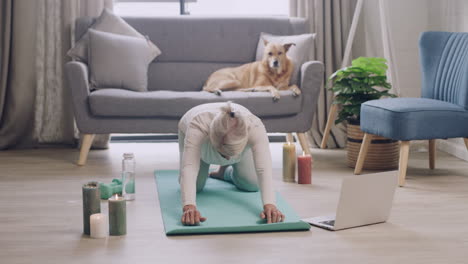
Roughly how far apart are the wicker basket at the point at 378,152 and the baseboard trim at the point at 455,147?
528mm

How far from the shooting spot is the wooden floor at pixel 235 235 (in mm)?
2363

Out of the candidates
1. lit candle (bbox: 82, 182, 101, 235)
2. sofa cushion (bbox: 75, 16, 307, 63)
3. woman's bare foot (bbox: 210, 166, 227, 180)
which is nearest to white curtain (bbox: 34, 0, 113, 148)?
sofa cushion (bbox: 75, 16, 307, 63)

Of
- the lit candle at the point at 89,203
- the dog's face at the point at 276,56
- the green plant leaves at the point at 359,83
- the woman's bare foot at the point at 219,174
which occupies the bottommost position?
the woman's bare foot at the point at 219,174

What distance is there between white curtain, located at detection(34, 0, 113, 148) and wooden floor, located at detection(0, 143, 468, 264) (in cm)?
86

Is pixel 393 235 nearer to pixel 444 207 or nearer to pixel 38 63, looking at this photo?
pixel 444 207

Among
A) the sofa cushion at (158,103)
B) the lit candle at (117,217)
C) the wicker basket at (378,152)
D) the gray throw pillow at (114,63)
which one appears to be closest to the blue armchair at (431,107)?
the wicker basket at (378,152)

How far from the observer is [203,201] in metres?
3.10

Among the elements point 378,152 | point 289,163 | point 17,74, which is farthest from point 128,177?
point 17,74

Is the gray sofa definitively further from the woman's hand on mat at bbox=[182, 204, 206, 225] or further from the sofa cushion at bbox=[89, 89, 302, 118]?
the woman's hand on mat at bbox=[182, 204, 206, 225]

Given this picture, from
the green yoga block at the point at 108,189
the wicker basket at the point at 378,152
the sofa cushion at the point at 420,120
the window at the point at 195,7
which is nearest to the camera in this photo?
the green yoga block at the point at 108,189

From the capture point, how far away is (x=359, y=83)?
4023 mm

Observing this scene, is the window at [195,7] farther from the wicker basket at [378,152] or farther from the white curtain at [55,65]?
the wicker basket at [378,152]

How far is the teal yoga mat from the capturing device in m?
2.65

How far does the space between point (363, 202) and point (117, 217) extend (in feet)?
3.18
